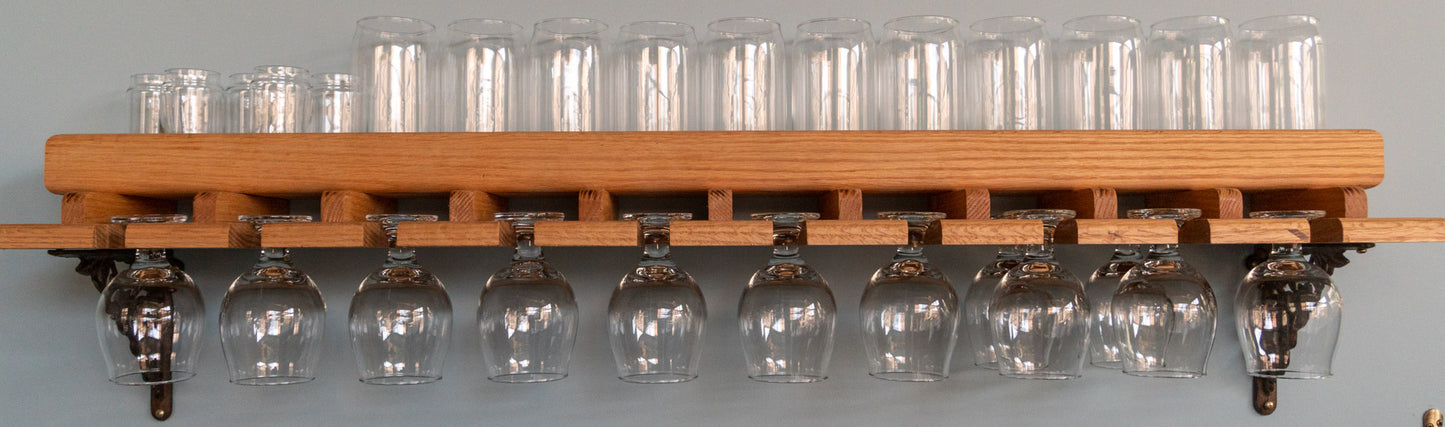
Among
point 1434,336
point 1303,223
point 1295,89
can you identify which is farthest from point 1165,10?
point 1434,336

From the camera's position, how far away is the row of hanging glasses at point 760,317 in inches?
39.7

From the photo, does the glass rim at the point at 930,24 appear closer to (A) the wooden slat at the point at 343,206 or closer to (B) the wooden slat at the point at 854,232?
(B) the wooden slat at the point at 854,232

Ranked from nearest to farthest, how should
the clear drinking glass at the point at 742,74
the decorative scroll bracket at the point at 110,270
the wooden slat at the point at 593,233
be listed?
1. the wooden slat at the point at 593,233
2. the clear drinking glass at the point at 742,74
3. the decorative scroll bracket at the point at 110,270

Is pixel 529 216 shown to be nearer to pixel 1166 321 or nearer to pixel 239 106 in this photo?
pixel 239 106

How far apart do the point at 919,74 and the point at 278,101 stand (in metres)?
0.67

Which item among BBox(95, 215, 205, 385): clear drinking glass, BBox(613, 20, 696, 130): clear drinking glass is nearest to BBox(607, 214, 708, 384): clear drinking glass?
BBox(613, 20, 696, 130): clear drinking glass

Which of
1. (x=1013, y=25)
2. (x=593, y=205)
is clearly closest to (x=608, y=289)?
(x=593, y=205)

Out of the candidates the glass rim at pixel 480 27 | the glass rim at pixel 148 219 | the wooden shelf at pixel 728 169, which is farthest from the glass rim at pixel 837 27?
the glass rim at pixel 148 219

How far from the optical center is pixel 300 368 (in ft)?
3.43

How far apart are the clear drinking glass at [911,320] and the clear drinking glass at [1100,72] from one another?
214 millimetres

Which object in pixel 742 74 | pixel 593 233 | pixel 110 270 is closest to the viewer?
pixel 593 233

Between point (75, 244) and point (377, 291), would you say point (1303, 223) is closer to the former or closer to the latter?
point (377, 291)

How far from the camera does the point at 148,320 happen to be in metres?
1.05

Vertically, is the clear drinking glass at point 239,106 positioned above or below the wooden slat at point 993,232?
above
